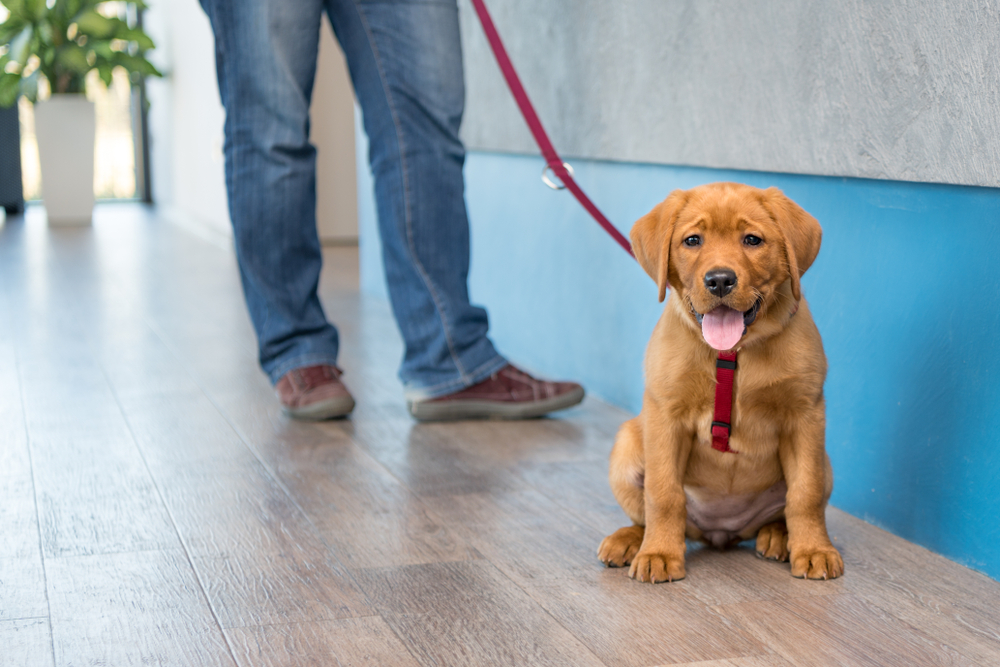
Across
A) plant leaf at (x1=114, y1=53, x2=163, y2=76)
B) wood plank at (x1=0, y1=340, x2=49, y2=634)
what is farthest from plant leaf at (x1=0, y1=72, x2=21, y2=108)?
wood plank at (x1=0, y1=340, x2=49, y2=634)

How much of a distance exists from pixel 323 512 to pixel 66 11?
6.22 m

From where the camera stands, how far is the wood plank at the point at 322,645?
121 cm

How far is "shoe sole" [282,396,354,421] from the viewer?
7.55 feet

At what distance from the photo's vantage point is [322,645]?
126 centimetres

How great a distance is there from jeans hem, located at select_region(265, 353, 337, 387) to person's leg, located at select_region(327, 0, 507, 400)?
19 cm

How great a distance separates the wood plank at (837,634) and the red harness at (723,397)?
22 centimetres

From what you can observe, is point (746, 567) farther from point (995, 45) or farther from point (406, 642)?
point (995, 45)

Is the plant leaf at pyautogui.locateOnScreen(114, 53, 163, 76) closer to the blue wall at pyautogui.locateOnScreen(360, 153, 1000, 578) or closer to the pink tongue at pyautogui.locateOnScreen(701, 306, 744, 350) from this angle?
the blue wall at pyautogui.locateOnScreen(360, 153, 1000, 578)

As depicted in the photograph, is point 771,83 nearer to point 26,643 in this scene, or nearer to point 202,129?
point 26,643

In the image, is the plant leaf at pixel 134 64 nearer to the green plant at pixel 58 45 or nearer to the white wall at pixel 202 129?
the green plant at pixel 58 45

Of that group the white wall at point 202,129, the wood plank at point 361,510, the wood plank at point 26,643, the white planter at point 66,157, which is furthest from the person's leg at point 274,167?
the white planter at point 66,157

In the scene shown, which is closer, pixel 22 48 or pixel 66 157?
pixel 22 48

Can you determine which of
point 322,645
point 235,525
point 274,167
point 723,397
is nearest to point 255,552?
A: point 235,525

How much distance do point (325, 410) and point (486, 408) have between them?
34 centimetres
